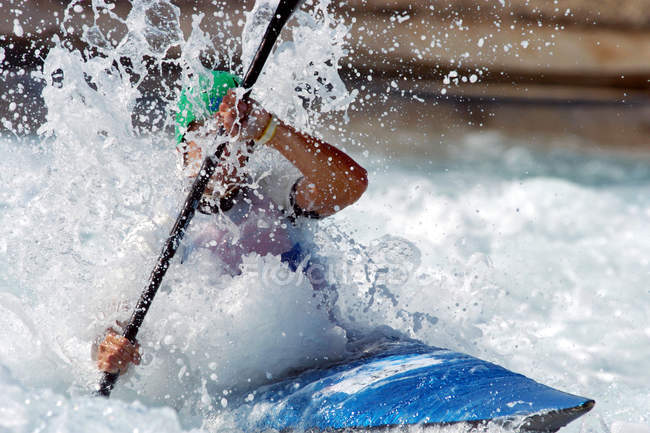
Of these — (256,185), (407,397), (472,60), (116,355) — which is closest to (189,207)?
(256,185)

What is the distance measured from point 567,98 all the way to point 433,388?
4.52m

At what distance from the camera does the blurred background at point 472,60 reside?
5.44m

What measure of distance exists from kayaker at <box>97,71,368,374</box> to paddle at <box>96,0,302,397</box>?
0.15ft

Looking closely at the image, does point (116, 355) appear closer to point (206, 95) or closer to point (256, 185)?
point (256, 185)

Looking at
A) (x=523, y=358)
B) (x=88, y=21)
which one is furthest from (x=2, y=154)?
(x=523, y=358)

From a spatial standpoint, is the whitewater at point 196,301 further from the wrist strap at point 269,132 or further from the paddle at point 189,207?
the wrist strap at point 269,132

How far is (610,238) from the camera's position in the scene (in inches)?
154

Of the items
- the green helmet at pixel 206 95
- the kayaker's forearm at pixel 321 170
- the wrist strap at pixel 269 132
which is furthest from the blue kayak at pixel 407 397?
the green helmet at pixel 206 95

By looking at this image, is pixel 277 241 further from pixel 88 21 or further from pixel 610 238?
pixel 88 21

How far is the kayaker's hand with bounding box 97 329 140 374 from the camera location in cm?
178

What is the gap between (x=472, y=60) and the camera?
5.82m

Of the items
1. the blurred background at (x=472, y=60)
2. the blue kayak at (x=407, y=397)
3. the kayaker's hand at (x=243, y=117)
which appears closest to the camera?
the blue kayak at (x=407, y=397)

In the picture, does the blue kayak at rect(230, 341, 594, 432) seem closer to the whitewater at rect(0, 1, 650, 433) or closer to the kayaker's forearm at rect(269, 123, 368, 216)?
the whitewater at rect(0, 1, 650, 433)

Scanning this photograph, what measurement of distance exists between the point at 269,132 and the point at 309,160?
0.43 feet
